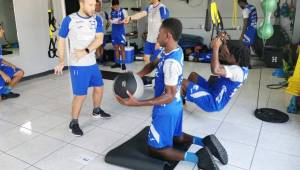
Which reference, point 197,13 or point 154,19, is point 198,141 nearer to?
point 154,19

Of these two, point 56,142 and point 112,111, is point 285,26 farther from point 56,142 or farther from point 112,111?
point 56,142

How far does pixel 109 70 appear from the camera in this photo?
6.07 metres

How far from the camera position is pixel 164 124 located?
219 cm

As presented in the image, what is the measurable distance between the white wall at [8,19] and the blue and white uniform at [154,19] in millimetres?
2628

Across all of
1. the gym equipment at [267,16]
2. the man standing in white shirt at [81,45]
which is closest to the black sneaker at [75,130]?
the man standing in white shirt at [81,45]

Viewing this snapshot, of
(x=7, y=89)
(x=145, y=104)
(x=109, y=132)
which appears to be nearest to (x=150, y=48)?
(x=109, y=132)

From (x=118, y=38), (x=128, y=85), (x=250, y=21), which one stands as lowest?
(x=128, y=85)

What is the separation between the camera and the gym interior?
2266mm

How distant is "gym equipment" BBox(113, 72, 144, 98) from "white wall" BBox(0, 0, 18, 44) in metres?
3.78

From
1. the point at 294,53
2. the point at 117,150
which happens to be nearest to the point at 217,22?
the point at 117,150

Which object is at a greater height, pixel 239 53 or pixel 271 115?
pixel 239 53

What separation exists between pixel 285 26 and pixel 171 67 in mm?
5810

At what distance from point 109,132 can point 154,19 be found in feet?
7.40

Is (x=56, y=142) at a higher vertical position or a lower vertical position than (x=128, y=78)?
lower
